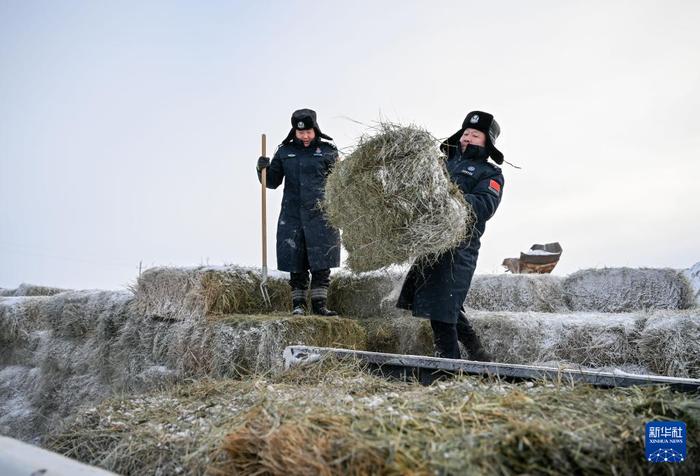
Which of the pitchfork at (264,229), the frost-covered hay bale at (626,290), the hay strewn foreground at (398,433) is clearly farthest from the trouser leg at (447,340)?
the frost-covered hay bale at (626,290)

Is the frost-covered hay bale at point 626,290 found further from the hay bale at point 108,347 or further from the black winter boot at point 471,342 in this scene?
the hay bale at point 108,347

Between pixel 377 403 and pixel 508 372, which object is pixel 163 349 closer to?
pixel 508 372

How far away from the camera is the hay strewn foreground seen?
137 centimetres

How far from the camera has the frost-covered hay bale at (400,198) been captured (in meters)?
3.48

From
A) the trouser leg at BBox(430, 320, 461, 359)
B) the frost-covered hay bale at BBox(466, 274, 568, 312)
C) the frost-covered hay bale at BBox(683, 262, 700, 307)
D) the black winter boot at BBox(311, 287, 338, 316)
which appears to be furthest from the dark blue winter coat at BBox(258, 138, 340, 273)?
the frost-covered hay bale at BBox(683, 262, 700, 307)

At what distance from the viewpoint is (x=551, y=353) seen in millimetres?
4691

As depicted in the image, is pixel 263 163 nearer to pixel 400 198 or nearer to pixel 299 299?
pixel 299 299

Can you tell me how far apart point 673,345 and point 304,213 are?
2918mm

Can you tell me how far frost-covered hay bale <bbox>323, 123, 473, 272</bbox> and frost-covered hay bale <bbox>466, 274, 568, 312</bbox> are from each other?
3.06 metres

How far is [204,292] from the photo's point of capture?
197 inches

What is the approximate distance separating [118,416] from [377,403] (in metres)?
1.16

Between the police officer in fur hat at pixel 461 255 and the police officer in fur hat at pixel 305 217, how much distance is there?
4.11 ft

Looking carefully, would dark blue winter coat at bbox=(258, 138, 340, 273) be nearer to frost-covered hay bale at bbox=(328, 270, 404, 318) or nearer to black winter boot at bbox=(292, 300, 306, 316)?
black winter boot at bbox=(292, 300, 306, 316)

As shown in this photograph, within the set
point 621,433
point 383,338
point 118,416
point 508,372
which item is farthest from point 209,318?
point 621,433
